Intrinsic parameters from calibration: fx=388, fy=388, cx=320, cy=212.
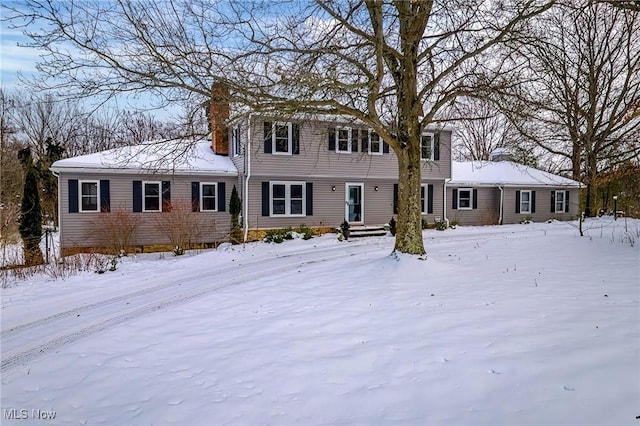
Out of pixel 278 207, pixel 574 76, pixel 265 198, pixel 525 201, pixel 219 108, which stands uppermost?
pixel 574 76

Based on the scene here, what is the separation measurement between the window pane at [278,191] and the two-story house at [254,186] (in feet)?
0.15

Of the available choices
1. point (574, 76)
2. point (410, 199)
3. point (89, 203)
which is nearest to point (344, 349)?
point (410, 199)

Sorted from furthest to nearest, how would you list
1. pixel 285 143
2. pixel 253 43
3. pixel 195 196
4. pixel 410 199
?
pixel 285 143 < pixel 195 196 < pixel 410 199 < pixel 253 43

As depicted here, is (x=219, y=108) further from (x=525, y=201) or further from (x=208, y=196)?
(x=525, y=201)

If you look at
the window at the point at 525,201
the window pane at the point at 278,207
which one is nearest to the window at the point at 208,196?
the window pane at the point at 278,207

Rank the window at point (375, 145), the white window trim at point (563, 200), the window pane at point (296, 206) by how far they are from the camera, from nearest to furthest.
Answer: the window pane at point (296, 206), the window at point (375, 145), the white window trim at point (563, 200)

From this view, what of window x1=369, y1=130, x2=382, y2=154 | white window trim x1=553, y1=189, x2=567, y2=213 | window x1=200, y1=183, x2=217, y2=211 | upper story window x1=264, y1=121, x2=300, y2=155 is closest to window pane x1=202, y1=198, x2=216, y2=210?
window x1=200, y1=183, x2=217, y2=211

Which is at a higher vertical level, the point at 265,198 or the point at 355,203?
the point at 265,198

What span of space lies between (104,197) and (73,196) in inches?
40.5

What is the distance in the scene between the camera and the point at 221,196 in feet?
56.2

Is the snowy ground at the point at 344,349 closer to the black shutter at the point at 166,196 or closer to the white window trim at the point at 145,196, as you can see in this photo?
the white window trim at the point at 145,196

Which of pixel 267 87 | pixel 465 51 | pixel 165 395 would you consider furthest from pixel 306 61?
pixel 165 395

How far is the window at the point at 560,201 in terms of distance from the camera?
81.1 ft

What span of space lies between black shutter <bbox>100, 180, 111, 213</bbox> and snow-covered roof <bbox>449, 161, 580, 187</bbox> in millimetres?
16776
